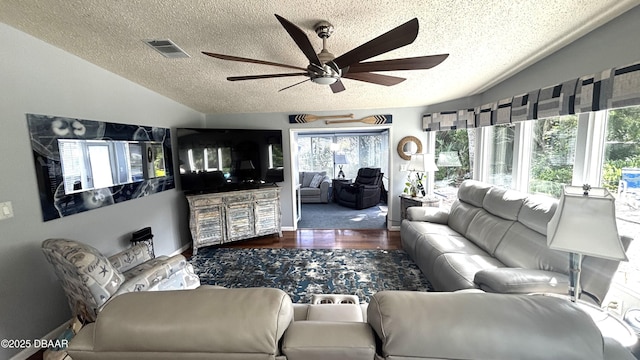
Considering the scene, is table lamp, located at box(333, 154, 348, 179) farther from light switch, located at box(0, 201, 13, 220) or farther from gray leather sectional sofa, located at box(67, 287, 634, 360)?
gray leather sectional sofa, located at box(67, 287, 634, 360)

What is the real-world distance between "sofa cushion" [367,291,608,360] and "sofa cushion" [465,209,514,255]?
195 centimetres

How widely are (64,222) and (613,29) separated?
4585 mm

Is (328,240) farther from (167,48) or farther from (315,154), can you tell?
(315,154)

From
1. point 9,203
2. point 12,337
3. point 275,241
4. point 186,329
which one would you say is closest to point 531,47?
point 186,329

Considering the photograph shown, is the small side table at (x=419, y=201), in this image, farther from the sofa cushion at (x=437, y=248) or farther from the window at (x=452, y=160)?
the sofa cushion at (x=437, y=248)

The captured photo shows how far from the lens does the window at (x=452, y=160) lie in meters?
3.95

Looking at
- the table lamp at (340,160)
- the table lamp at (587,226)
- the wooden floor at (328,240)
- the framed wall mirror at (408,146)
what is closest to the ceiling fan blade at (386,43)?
the table lamp at (587,226)

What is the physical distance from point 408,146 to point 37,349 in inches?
193

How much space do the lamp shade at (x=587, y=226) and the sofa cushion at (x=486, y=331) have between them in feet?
1.97

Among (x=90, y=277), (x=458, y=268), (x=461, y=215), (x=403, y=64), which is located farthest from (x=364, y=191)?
(x=90, y=277)

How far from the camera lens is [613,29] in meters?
1.75

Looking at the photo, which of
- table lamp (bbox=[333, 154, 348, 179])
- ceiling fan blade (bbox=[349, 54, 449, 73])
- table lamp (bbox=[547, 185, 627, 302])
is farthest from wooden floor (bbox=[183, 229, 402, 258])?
table lamp (bbox=[333, 154, 348, 179])

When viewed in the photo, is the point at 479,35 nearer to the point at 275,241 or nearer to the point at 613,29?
the point at 613,29

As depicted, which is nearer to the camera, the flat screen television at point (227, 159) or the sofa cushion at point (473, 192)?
the sofa cushion at point (473, 192)
